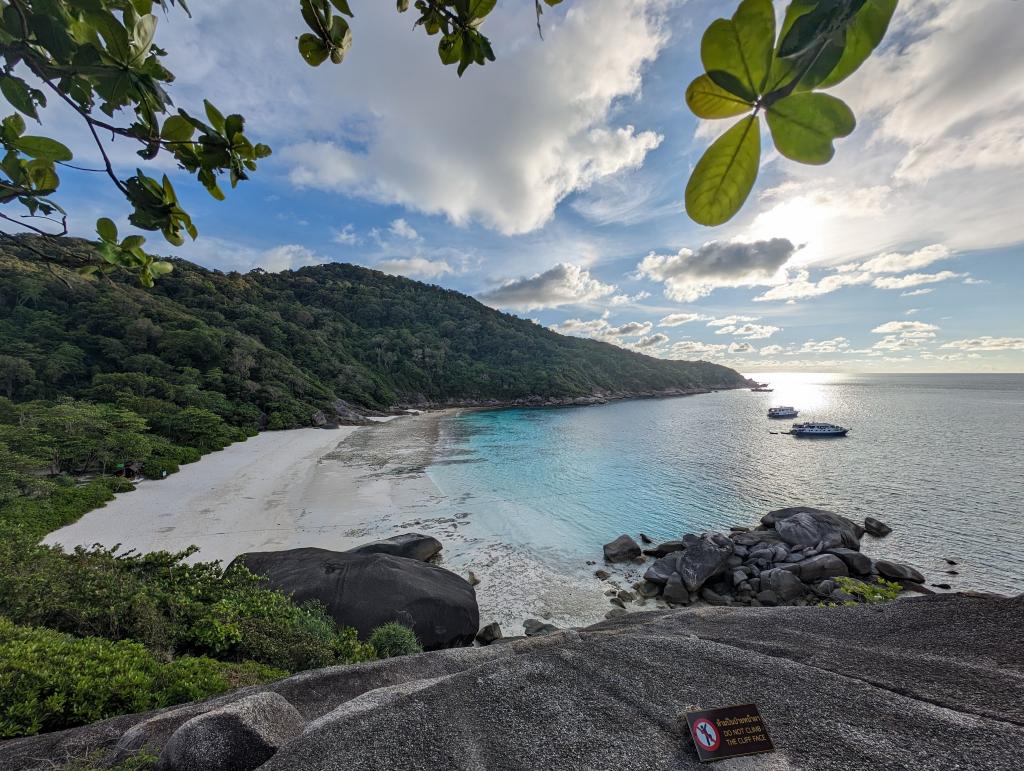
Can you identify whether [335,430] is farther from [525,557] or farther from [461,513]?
[525,557]

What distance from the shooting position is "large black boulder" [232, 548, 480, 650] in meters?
7.92

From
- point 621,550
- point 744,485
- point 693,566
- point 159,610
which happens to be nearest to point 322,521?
point 159,610

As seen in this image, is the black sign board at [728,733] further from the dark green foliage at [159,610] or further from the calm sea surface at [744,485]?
the calm sea surface at [744,485]

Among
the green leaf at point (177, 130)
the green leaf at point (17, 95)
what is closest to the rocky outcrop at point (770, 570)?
the green leaf at point (177, 130)

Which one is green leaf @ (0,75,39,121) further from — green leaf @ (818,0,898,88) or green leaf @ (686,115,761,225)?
green leaf @ (818,0,898,88)

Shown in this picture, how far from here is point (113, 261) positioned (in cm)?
147

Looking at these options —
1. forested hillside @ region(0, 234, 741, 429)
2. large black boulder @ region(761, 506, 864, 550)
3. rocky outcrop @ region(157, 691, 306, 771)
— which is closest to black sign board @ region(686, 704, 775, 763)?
rocky outcrop @ region(157, 691, 306, 771)

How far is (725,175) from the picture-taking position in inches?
29.5

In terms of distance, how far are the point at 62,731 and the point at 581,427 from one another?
45.4 meters

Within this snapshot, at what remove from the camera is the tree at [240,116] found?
583mm

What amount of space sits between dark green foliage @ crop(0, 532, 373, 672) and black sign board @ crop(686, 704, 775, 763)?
5044 millimetres

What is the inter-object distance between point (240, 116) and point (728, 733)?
3.97 m

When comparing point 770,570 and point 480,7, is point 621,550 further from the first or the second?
point 480,7

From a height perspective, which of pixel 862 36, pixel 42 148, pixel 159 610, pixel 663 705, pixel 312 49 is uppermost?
pixel 312 49
